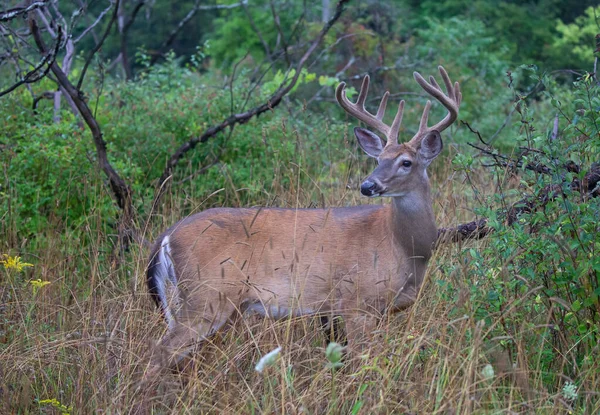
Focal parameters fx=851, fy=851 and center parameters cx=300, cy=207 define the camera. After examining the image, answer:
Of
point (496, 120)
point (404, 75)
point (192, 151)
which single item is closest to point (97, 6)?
point (404, 75)

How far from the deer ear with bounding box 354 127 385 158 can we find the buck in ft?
1.18

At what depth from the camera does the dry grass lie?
3.16 metres

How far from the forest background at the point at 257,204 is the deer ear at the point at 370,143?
403 mm

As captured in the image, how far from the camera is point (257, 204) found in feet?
20.0

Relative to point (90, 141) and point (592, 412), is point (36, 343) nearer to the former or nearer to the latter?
point (592, 412)

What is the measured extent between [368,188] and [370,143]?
2.68ft

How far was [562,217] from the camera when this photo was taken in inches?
142

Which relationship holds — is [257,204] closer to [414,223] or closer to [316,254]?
[316,254]

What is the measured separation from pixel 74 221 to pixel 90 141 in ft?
3.01

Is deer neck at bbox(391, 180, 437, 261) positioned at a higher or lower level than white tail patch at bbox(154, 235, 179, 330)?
lower

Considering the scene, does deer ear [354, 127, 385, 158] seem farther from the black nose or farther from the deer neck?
the black nose

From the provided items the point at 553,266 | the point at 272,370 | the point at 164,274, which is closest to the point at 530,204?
the point at 553,266

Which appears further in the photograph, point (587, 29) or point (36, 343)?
point (587, 29)

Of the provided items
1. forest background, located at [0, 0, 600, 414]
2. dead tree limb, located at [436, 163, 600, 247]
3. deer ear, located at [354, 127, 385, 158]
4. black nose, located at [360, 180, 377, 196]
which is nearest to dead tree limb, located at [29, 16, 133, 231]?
forest background, located at [0, 0, 600, 414]
